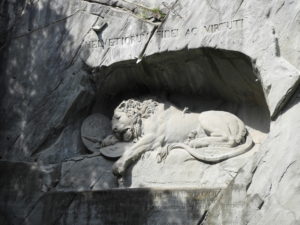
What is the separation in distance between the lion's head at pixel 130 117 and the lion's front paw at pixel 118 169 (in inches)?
16.5

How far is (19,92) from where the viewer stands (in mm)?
8703

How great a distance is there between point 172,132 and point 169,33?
1291mm

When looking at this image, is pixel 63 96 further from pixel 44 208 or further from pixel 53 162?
pixel 44 208

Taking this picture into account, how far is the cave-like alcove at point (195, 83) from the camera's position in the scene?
24.6 ft

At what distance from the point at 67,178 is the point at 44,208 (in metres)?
0.51

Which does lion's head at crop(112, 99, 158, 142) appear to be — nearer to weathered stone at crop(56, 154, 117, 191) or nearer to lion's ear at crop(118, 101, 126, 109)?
lion's ear at crop(118, 101, 126, 109)

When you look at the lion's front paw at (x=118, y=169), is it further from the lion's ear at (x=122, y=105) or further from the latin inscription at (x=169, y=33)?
the latin inscription at (x=169, y=33)

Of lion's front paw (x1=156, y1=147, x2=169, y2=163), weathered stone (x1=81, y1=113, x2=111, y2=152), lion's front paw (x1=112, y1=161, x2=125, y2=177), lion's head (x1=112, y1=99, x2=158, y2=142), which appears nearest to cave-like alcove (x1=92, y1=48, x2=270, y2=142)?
weathered stone (x1=81, y1=113, x2=111, y2=152)

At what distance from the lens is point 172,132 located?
7770 millimetres

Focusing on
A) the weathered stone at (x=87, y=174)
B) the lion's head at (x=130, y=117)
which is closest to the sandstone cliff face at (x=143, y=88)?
the weathered stone at (x=87, y=174)

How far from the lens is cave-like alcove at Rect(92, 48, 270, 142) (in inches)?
296

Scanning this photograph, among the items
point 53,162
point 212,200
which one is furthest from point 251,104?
point 53,162

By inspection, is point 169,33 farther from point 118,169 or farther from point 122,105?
point 118,169

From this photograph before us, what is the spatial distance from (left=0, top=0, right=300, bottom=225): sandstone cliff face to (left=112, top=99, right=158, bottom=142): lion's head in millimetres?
331
